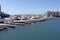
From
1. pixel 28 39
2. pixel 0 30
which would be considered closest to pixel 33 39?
pixel 28 39

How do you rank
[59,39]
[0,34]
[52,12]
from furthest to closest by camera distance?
[52,12]
[0,34]
[59,39]

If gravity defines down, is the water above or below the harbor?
below

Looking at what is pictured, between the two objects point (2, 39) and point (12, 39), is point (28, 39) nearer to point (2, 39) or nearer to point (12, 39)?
point (12, 39)

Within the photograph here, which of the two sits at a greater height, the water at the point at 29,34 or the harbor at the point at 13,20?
the harbor at the point at 13,20

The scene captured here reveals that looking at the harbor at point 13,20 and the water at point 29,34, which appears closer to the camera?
the water at point 29,34

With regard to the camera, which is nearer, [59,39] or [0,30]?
[59,39]

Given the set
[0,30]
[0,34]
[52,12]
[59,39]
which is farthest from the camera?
[52,12]

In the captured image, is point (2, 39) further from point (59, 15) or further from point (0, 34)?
point (59, 15)

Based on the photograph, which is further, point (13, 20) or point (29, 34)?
point (13, 20)

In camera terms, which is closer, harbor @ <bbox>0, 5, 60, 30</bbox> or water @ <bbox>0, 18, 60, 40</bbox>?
water @ <bbox>0, 18, 60, 40</bbox>

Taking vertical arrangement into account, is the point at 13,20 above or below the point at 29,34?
above
